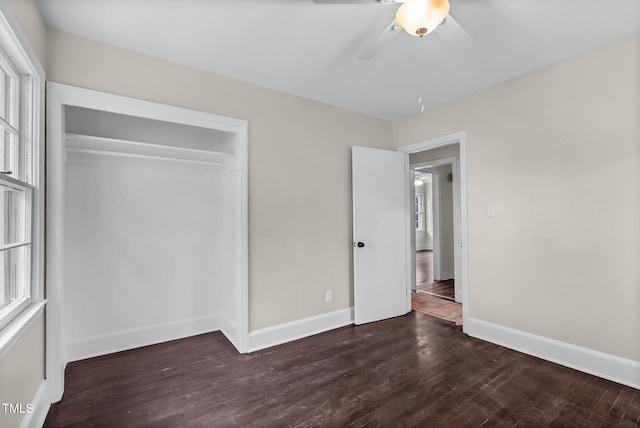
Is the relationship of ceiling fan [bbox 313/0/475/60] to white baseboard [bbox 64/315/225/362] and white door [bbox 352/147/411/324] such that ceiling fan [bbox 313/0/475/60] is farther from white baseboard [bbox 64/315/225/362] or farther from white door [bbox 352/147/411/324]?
white baseboard [bbox 64/315/225/362]

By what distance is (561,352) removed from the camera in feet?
7.97

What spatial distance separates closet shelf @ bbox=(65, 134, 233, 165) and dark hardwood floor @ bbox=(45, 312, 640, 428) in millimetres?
1797

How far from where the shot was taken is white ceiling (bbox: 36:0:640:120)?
183 cm

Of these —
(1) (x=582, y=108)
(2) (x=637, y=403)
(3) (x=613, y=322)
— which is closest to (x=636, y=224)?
(3) (x=613, y=322)

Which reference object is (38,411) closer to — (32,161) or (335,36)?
(32,161)

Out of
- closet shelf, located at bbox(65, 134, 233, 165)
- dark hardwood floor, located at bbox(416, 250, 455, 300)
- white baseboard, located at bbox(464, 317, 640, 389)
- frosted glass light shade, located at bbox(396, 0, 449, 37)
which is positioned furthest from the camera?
dark hardwood floor, located at bbox(416, 250, 455, 300)

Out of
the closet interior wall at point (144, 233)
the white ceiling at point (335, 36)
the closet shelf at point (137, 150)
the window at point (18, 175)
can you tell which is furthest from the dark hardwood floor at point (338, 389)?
the white ceiling at point (335, 36)

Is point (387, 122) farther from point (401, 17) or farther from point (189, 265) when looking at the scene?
point (189, 265)

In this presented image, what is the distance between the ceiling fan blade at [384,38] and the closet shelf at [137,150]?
5.38 ft

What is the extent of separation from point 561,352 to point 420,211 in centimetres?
936

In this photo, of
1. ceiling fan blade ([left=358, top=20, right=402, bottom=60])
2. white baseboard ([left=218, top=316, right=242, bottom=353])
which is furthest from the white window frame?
ceiling fan blade ([left=358, top=20, right=402, bottom=60])

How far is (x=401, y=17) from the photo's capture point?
4.75 feet

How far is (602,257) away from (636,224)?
0.31m

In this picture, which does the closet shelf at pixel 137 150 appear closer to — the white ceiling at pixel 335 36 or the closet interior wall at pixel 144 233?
the closet interior wall at pixel 144 233
